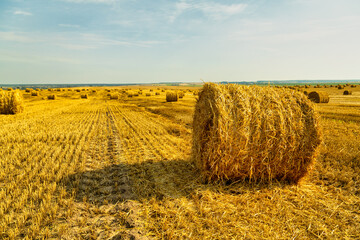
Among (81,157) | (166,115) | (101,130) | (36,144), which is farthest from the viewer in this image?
(166,115)

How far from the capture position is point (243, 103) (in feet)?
18.2

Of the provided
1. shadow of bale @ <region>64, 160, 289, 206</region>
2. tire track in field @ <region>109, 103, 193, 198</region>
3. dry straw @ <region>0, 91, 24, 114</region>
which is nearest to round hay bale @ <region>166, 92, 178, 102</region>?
dry straw @ <region>0, 91, 24, 114</region>

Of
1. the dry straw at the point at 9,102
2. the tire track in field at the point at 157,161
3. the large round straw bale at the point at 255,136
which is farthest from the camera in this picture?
the dry straw at the point at 9,102

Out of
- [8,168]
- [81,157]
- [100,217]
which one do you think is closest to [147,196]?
[100,217]

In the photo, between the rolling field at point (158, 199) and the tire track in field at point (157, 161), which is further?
the tire track in field at point (157, 161)

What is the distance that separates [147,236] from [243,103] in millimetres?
3857

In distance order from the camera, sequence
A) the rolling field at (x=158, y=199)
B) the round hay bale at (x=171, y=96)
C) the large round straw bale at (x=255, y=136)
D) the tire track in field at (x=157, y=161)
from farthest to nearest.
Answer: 1. the round hay bale at (x=171, y=96)
2. the tire track in field at (x=157, y=161)
3. the large round straw bale at (x=255, y=136)
4. the rolling field at (x=158, y=199)

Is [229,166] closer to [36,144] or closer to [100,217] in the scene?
[100,217]

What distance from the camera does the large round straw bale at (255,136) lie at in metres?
5.37

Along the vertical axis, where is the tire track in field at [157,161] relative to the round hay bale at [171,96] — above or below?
below

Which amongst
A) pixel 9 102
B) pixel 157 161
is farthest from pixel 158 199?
pixel 9 102

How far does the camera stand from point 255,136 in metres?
5.40

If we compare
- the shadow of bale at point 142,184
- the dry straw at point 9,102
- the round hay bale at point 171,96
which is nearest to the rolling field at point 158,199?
the shadow of bale at point 142,184

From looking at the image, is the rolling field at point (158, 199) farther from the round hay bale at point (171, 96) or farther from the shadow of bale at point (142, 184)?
the round hay bale at point (171, 96)
